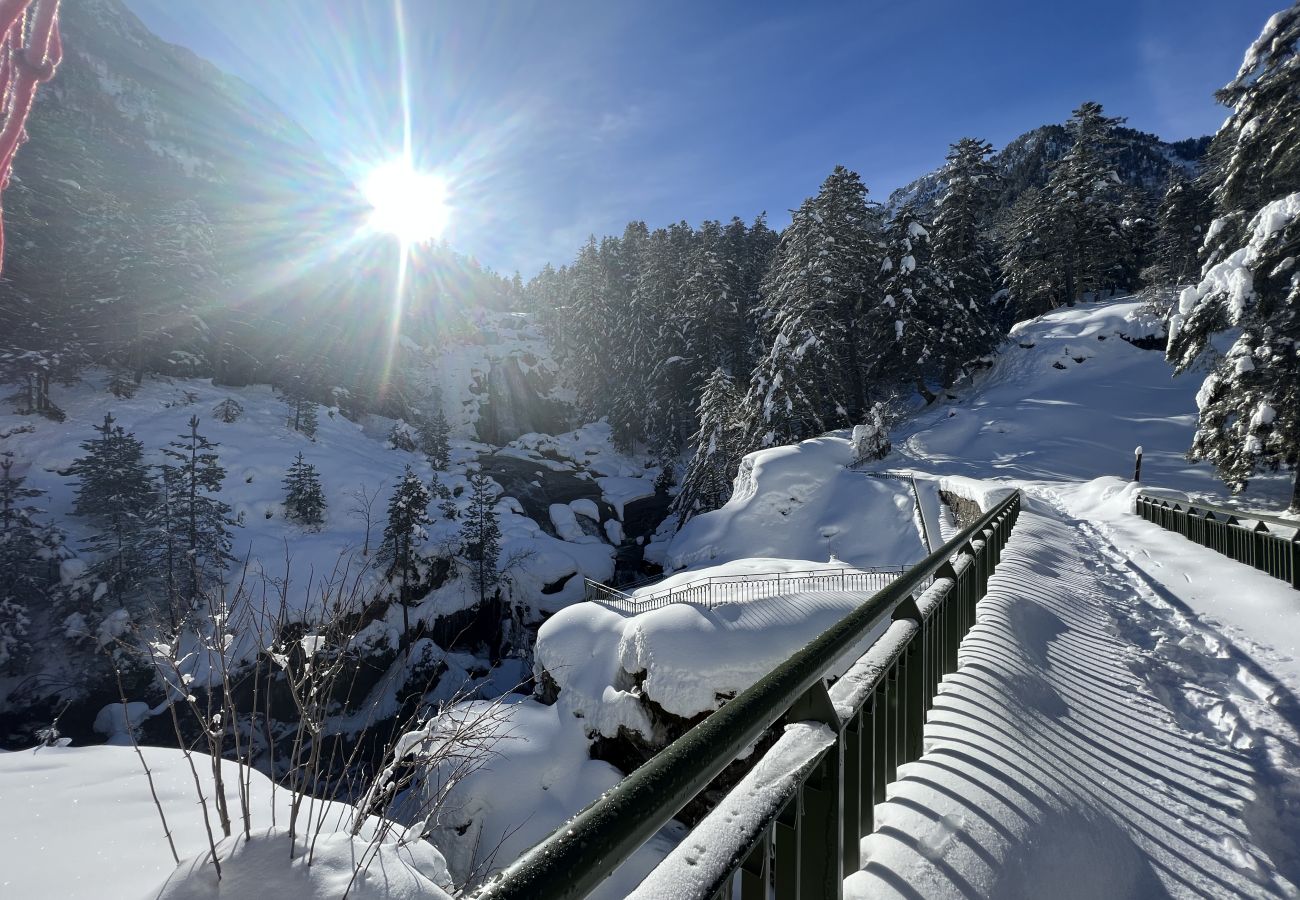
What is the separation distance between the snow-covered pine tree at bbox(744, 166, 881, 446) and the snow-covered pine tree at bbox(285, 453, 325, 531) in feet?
82.1

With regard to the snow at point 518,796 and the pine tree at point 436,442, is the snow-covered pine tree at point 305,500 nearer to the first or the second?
the pine tree at point 436,442

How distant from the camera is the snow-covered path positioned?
230 cm

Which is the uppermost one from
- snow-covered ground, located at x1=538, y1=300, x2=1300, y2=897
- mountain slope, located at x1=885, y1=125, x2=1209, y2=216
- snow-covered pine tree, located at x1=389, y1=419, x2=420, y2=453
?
mountain slope, located at x1=885, y1=125, x2=1209, y2=216

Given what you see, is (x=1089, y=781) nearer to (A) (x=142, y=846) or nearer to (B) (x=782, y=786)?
(B) (x=782, y=786)

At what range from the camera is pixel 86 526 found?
23.6m

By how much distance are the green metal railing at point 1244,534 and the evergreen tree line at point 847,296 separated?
18.8 meters

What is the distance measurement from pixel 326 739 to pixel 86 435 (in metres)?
22.7

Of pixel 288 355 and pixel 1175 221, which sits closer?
pixel 1175 221

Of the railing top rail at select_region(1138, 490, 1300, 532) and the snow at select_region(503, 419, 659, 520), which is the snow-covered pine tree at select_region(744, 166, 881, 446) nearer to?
the snow at select_region(503, 419, 659, 520)

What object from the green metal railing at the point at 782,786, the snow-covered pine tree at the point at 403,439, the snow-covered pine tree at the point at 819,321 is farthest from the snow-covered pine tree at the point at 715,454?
the green metal railing at the point at 782,786

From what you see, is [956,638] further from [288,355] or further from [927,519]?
[288,355]

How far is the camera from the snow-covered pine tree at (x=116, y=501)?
2141 cm

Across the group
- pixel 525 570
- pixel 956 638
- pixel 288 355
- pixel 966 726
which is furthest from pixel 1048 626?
pixel 288 355

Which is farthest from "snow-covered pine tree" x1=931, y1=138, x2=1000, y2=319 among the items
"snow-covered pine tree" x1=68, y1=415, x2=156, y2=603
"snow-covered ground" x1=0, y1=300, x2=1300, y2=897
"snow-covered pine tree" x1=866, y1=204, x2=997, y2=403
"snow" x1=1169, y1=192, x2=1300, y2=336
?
"snow-covered pine tree" x1=68, y1=415, x2=156, y2=603
